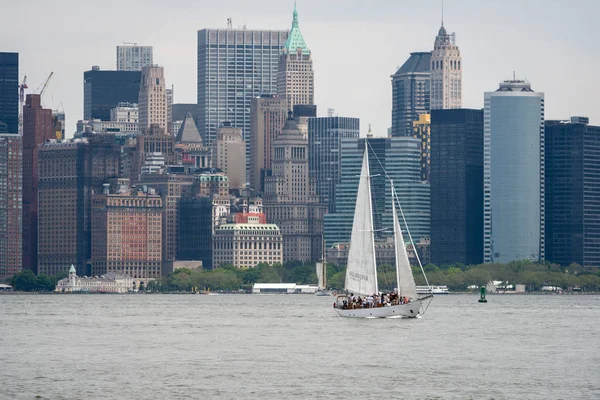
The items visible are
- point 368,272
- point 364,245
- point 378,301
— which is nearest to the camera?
point 378,301

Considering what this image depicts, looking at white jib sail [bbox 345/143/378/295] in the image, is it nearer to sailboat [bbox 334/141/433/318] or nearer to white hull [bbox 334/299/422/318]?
sailboat [bbox 334/141/433/318]

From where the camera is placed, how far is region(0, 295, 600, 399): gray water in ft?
319

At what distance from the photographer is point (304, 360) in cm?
11494

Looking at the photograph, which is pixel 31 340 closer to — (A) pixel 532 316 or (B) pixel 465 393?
(B) pixel 465 393

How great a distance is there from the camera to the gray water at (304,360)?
3824 inches

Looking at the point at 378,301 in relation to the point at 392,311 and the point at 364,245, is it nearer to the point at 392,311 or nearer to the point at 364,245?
the point at 392,311

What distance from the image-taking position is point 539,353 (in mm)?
121250

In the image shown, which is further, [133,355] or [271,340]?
[271,340]

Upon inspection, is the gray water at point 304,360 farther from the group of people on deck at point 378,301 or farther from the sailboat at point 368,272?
the group of people on deck at point 378,301

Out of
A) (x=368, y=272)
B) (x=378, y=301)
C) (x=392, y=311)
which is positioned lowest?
(x=392, y=311)

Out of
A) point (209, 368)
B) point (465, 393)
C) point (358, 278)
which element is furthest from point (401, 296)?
point (465, 393)

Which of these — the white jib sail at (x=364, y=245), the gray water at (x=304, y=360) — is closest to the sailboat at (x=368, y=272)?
the white jib sail at (x=364, y=245)

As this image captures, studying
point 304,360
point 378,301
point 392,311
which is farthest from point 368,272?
point 304,360

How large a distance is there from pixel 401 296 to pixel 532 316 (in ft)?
124
